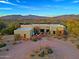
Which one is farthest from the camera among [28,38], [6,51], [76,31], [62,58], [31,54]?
[76,31]

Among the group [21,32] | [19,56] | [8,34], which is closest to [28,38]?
[21,32]

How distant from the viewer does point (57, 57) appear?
16.4 meters

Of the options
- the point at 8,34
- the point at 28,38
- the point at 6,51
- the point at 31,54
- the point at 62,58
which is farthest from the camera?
the point at 8,34

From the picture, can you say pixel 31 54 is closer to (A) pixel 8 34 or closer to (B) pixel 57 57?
(B) pixel 57 57

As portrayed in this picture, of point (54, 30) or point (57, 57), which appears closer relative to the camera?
point (57, 57)

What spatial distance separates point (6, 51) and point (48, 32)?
52.6 feet

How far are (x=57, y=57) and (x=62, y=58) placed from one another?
512 mm

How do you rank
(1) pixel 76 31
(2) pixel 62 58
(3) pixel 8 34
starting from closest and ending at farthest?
1. (2) pixel 62 58
2. (1) pixel 76 31
3. (3) pixel 8 34

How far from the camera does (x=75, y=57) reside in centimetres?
1650

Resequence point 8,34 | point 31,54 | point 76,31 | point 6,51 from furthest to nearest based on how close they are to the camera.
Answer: point 8,34 < point 76,31 < point 6,51 < point 31,54

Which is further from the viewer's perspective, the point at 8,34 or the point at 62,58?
the point at 8,34

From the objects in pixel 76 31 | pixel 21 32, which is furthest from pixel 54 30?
pixel 21 32

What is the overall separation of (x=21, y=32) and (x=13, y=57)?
1231cm

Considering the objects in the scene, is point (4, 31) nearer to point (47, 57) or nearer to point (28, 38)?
point (28, 38)
